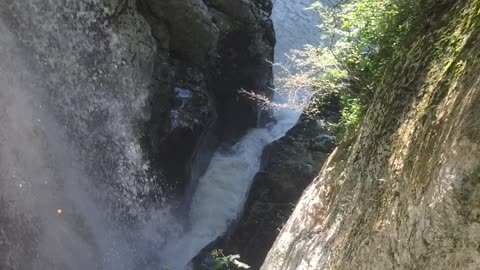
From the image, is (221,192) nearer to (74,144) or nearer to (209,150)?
(209,150)

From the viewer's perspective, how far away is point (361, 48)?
20.5 feet

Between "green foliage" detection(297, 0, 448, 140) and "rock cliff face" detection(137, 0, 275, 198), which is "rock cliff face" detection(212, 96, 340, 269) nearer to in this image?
"rock cliff face" detection(137, 0, 275, 198)

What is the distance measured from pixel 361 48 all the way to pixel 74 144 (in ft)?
16.3

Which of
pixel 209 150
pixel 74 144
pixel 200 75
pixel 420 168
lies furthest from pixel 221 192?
pixel 420 168

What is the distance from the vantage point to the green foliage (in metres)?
4.79

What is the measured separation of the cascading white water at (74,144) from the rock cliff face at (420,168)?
451 cm

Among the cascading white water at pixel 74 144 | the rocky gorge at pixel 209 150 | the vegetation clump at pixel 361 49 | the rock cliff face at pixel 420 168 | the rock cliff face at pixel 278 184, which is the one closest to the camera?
the rock cliff face at pixel 420 168

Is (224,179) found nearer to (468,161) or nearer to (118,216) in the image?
(118,216)

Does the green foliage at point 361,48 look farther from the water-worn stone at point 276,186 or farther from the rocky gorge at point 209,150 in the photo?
the water-worn stone at point 276,186

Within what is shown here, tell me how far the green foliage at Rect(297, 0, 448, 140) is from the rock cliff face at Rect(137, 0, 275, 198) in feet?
12.6

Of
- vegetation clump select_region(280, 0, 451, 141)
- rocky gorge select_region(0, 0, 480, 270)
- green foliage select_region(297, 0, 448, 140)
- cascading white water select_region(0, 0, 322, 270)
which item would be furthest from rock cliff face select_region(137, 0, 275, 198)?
green foliage select_region(297, 0, 448, 140)

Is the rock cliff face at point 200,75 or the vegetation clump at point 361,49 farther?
the rock cliff face at point 200,75

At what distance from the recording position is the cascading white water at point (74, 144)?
6895 millimetres

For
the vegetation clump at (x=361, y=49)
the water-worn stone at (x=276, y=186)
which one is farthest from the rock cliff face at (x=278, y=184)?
the vegetation clump at (x=361, y=49)
